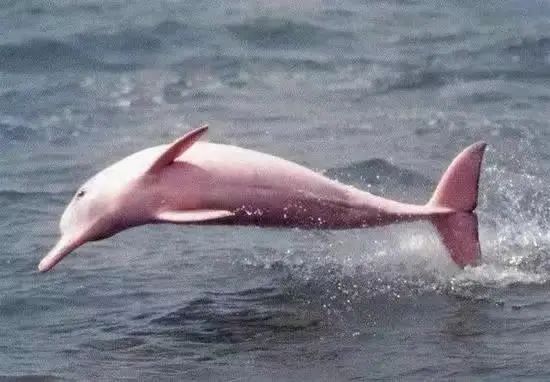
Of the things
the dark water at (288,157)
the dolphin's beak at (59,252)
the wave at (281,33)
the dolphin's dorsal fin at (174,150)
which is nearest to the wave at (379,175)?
the dark water at (288,157)

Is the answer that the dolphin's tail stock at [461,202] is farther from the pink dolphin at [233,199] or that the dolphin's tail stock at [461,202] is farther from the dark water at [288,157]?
the dark water at [288,157]

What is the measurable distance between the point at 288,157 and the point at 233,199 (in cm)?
510

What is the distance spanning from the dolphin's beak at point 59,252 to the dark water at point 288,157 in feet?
2.59

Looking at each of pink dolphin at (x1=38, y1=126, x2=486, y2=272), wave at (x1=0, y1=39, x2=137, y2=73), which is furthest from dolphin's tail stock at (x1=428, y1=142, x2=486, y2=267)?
wave at (x1=0, y1=39, x2=137, y2=73)

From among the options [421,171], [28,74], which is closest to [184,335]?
[421,171]

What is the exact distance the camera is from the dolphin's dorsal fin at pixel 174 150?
27.7 feet

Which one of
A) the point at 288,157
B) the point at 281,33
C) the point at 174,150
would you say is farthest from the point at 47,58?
the point at 174,150

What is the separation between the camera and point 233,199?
885 centimetres

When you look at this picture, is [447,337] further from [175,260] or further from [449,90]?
[449,90]

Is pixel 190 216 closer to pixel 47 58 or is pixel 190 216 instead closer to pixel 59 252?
pixel 59 252

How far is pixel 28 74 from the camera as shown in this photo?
720 inches

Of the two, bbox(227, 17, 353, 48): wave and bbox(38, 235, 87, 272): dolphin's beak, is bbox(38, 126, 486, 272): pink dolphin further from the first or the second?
bbox(227, 17, 353, 48): wave

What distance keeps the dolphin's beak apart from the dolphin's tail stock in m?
2.36

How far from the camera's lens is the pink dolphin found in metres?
8.66
